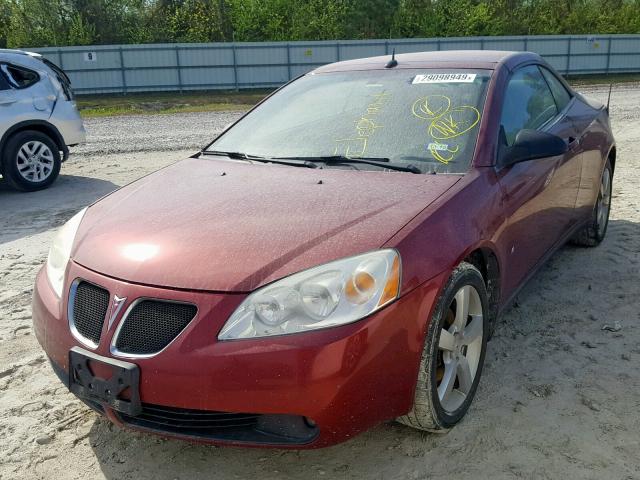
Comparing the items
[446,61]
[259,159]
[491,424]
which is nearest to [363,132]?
[259,159]

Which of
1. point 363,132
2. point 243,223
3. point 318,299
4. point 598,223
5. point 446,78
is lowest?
point 598,223

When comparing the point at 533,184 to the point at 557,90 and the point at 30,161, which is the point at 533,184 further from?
the point at 30,161

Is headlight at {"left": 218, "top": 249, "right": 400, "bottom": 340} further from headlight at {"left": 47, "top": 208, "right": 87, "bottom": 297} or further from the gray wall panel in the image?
the gray wall panel

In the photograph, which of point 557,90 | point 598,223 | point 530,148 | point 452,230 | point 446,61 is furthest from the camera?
point 598,223

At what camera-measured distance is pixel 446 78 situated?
3592 millimetres

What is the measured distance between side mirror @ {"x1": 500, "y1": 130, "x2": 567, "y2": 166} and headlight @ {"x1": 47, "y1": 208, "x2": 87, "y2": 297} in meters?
2.04

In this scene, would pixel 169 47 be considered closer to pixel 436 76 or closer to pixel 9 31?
pixel 9 31

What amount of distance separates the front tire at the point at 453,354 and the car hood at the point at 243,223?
1.25 feet

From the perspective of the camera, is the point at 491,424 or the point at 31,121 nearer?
the point at 491,424

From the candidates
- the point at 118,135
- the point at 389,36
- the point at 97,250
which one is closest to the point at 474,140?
the point at 97,250

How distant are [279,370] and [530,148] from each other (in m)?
1.78

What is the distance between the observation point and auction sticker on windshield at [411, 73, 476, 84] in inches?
140

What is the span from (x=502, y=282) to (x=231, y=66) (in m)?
23.5

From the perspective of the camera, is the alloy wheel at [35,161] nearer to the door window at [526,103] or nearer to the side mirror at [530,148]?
the door window at [526,103]
